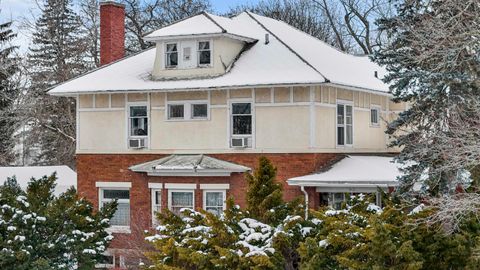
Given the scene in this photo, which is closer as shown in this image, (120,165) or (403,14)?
(403,14)

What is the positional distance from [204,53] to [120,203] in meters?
5.98

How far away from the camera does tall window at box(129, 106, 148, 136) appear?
27.4m

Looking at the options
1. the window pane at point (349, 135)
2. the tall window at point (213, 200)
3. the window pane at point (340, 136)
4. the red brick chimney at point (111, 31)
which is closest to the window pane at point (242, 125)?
the tall window at point (213, 200)

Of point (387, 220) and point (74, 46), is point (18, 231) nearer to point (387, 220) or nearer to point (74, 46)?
point (387, 220)

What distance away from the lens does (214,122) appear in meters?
26.3

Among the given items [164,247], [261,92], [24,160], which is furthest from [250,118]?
[24,160]

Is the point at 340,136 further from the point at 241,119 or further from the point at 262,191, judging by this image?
the point at 262,191

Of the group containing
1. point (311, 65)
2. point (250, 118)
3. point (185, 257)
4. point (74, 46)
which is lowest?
point (185, 257)

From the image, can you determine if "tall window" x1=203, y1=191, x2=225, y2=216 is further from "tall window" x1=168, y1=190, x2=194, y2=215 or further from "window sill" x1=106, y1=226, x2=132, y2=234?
"window sill" x1=106, y1=226, x2=132, y2=234

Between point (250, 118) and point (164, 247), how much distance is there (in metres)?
10.2

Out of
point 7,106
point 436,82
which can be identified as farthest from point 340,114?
point 7,106

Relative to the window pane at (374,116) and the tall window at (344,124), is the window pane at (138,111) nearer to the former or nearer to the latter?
the tall window at (344,124)

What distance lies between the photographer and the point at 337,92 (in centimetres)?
2658

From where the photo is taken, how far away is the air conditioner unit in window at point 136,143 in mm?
27250
